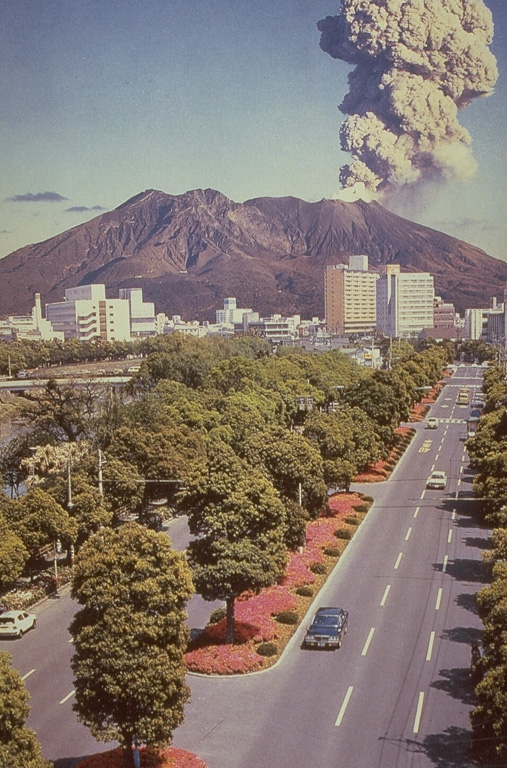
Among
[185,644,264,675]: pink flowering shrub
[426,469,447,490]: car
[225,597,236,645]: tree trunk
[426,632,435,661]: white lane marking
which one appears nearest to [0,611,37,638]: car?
[185,644,264,675]: pink flowering shrub

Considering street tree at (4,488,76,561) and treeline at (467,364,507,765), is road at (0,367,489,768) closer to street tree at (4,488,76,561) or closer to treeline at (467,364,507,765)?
treeline at (467,364,507,765)

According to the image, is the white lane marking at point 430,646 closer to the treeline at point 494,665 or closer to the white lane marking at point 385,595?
the treeline at point 494,665

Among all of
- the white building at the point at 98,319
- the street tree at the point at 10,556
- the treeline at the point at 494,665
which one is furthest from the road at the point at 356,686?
the white building at the point at 98,319

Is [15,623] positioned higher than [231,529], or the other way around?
[231,529]

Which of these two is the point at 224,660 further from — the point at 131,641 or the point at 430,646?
the point at 131,641

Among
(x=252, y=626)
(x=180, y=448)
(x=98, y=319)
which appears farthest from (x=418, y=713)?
(x=98, y=319)

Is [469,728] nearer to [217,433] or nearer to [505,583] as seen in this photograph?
[505,583]
